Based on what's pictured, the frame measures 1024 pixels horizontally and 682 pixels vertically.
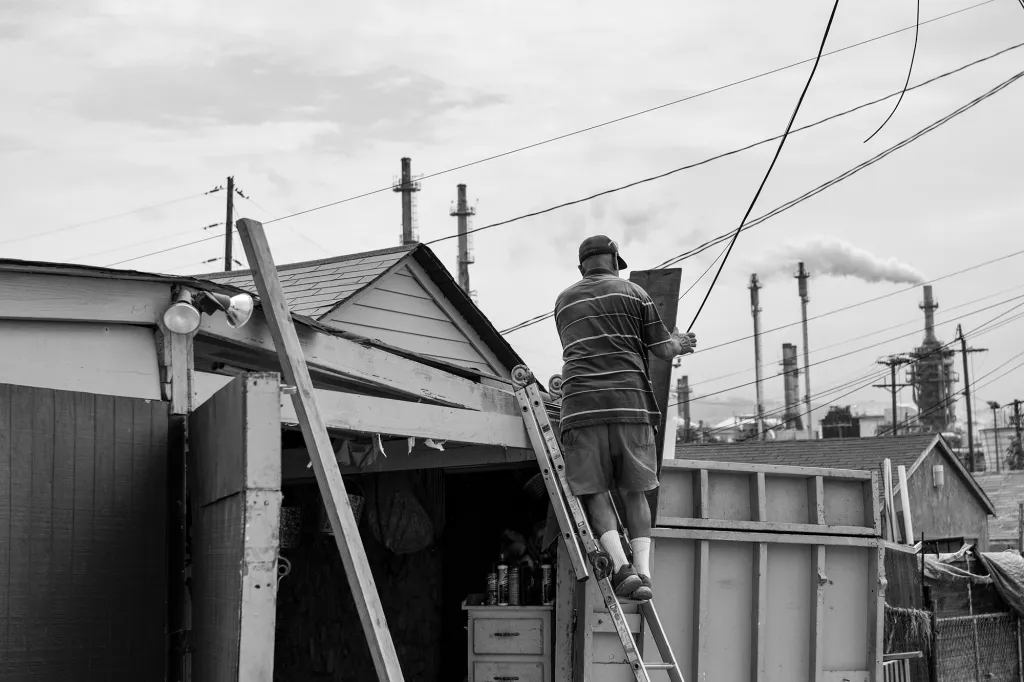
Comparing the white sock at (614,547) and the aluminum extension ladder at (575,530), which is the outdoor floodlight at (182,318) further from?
the white sock at (614,547)

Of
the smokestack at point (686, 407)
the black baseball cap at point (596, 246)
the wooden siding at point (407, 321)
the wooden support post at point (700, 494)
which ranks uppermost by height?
the smokestack at point (686, 407)

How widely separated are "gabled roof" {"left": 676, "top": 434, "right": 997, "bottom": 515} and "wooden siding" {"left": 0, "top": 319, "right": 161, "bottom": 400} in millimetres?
20830

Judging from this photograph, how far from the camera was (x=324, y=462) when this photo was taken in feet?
15.0

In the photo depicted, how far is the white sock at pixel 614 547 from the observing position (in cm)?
602

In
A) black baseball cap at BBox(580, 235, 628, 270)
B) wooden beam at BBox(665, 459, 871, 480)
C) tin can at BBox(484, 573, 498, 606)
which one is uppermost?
black baseball cap at BBox(580, 235, 628, 270)

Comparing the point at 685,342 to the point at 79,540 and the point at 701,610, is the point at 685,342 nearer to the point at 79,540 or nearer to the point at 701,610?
the point at 701,610

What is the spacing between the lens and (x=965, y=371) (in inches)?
2313

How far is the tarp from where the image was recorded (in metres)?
13.1

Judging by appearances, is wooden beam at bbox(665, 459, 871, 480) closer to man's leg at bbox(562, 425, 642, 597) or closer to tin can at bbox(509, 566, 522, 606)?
man's leg at bbox(562, 425, 642, 597)

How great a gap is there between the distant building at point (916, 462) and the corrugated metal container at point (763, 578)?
17659 millimetres

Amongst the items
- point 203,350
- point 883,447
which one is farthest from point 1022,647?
point 883,447

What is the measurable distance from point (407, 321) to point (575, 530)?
722cm

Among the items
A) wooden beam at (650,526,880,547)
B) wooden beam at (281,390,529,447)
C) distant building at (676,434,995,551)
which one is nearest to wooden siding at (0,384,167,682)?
wooden beam at (281,390,529,447)

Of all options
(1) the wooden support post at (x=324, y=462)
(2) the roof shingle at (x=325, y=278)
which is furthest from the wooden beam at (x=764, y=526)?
(2) the roof shingle at (x=325, y=278)
